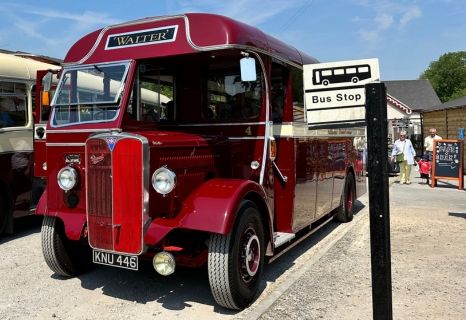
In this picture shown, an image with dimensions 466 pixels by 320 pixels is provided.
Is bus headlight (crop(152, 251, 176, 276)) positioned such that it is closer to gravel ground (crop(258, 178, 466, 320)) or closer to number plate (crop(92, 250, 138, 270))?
number plate (crop(92, 250, 138, 270))

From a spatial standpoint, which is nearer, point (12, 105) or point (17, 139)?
point (17, 139)

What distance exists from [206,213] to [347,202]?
16.9ft

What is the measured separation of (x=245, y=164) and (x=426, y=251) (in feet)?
9.71

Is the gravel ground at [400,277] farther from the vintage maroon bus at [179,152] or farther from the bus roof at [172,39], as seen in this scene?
the bus roof at [172,39]

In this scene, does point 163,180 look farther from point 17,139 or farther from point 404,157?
point 404,157

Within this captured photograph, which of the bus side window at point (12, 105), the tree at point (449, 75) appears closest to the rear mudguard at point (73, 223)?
the bus side window at point (12, 105)

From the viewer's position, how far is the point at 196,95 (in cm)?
562

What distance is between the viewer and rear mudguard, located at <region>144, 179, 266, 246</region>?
13.2 ft

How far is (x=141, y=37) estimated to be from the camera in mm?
4910

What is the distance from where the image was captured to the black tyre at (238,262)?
13.6 feet

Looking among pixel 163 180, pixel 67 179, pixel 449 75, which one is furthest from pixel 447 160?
pixel 449 75

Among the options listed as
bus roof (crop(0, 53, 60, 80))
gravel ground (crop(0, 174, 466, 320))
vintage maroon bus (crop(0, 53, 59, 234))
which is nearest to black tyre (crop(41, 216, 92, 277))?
gravel ground (crop(0, 174, 466, 320))

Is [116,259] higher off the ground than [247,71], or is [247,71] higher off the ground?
[247,71]

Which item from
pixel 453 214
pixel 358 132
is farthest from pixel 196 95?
pixel 453 214
